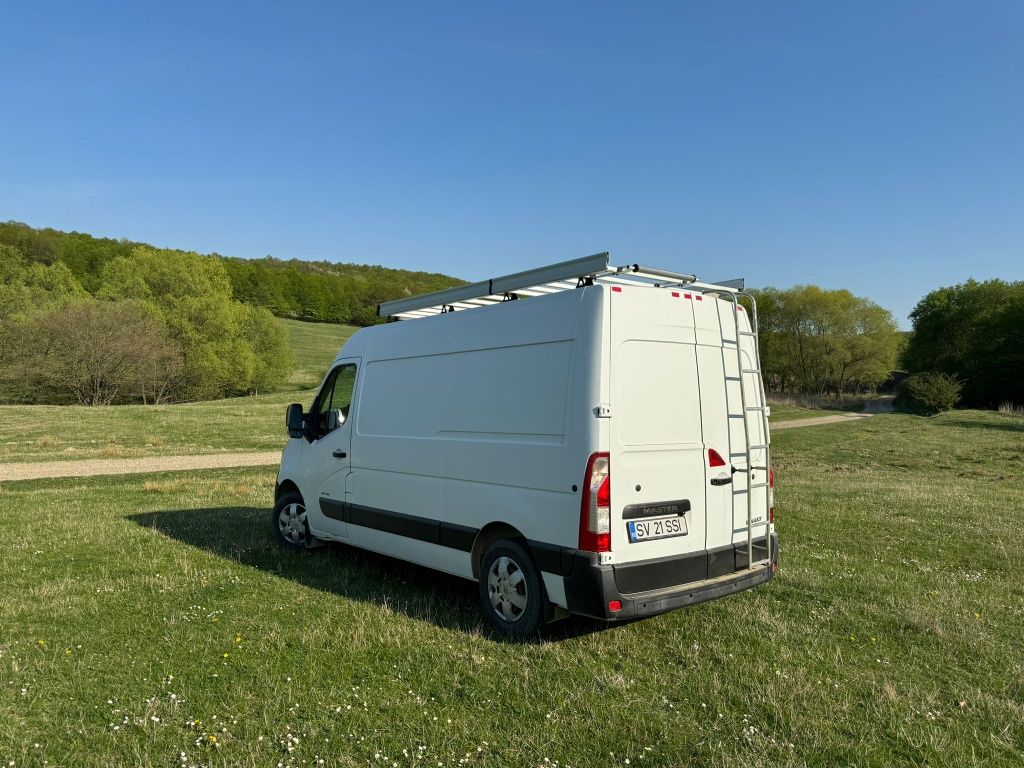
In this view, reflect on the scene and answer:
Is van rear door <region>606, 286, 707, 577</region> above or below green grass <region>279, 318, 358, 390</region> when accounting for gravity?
below

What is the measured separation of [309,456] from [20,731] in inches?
166

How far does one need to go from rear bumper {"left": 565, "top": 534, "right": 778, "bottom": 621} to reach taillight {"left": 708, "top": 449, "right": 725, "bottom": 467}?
63 centimetres

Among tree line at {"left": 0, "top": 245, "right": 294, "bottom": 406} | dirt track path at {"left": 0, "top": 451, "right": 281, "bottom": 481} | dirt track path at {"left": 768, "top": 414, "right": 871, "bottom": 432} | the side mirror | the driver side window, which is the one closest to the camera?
the driver side window

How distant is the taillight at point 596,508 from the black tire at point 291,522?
13.7 ft

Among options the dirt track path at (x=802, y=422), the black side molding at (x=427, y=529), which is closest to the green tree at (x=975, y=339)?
the dirt track path at (x=802, y=422)

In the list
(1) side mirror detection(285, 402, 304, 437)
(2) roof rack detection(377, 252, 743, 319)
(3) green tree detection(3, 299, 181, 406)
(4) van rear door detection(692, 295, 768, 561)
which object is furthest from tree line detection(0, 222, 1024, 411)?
(4) van rear door detection(692, 295, 768, 561)

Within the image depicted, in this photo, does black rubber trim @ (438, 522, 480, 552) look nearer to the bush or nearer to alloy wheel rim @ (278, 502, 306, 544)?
alloy wheel rim @ (278, 502, 306, 544)

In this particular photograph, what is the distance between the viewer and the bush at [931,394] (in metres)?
46.8

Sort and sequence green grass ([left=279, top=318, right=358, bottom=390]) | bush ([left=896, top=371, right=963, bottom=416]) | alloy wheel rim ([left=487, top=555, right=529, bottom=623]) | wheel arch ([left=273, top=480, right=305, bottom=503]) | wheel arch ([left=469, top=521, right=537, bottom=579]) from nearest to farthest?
alloy wheel rim ([left=487, top=555, right=529, bottom=623]) → wheel arch ([left=469, top=521, right=537, bottom=579]) → wheel arch ([left=273, top=480, right=305, bottom=503]) → bush ([left=896, top=371, right=963, bottom=416]) → green grass ([left=279, top=318, right=358, bottom=390])

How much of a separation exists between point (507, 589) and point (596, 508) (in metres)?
1.12

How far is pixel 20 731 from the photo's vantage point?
12.2ft

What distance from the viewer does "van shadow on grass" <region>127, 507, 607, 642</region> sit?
18.6 ft

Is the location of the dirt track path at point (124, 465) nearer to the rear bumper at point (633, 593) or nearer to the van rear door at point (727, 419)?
the rear bumper at point (633, 593)

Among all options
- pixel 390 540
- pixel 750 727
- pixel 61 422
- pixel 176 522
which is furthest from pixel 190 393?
pixel 750 727
